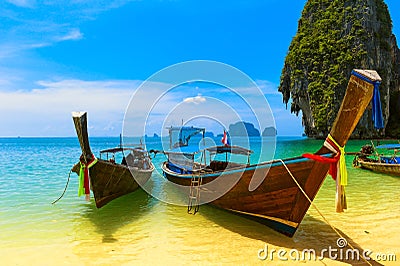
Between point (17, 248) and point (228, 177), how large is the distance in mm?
4715

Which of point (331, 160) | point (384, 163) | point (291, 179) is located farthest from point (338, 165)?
point (384, 163)

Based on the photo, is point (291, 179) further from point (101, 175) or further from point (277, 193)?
point (101, 175)

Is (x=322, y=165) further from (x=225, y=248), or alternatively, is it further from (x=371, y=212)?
(x=371, y=212)

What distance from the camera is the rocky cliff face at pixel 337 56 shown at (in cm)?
4234

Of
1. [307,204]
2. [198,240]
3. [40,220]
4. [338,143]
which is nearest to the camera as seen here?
[338,143]

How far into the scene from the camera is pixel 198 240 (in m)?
6.21

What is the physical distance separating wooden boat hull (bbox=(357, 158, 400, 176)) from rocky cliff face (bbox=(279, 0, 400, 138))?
87.9ft

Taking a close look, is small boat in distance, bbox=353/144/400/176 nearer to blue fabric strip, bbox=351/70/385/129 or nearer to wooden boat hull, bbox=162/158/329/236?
wooden boat hull, bbox=162/158/329/236

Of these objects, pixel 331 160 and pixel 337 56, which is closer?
pixel 331 160

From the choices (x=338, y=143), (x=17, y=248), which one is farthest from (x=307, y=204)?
(x=17, y=248)

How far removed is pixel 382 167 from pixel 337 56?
3293cm

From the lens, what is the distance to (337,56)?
4338 cm

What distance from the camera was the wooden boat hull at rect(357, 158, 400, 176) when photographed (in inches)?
567

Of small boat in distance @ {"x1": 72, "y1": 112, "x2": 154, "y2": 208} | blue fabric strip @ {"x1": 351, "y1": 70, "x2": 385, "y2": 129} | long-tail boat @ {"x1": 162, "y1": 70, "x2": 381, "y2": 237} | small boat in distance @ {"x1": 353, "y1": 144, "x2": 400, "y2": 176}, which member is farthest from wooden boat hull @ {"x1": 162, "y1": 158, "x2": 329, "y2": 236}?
small boat in distance @ {"x1": 353, "y1": 144, "x2": 400, "y2": 176}
